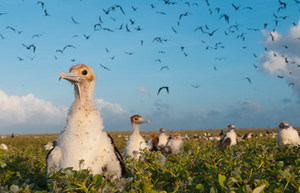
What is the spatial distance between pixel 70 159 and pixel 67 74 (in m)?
1.80

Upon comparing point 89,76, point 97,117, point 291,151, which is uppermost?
point 89,76

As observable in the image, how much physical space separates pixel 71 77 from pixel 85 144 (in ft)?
4.95

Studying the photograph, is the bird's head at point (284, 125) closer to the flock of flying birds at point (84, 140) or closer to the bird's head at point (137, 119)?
the bird's head at point (137, 119)

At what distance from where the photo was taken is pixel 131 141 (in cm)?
1292

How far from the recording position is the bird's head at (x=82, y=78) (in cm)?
648

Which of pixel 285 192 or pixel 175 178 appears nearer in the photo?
pixel 285 192

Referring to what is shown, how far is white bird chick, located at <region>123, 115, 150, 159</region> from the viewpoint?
1255cm

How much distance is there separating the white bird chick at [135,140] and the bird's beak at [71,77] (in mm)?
5151

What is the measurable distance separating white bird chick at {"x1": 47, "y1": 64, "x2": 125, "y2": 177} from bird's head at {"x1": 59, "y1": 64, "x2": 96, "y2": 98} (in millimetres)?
21

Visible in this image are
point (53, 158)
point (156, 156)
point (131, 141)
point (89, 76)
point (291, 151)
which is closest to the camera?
point (156, 156)

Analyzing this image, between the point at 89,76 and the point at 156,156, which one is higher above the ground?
the point at 89,76

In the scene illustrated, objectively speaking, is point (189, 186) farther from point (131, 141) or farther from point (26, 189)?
point (131, 141)

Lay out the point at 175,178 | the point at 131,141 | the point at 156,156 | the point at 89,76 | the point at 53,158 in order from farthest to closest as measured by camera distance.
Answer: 1. the point at 131,141
2. the point at 89,76
3. the point at 53,158
4. the point at 156,156
5. the point at 175,178

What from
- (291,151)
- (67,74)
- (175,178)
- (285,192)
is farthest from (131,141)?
(285,192)
